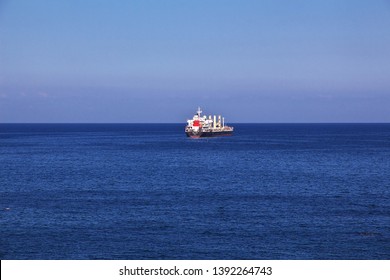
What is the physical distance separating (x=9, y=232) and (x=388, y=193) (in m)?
42.6

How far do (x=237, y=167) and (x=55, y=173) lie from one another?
29.9 metres

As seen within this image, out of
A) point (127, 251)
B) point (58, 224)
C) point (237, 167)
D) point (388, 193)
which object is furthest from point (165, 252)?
point (237, 167)

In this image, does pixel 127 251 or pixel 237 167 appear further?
pixel 237 167

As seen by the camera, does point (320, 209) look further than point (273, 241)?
Yes

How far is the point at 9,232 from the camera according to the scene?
4681cm

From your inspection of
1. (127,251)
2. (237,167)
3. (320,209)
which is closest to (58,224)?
(127,251)

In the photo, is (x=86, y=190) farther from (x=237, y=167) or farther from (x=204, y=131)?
(x=204, y=131)

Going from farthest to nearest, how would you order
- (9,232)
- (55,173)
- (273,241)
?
(55,173)
(9,232)
(273,241)

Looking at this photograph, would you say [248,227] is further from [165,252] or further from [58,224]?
[58,224]

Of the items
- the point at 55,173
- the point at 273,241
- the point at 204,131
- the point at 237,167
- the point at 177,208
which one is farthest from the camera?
the point at 204,131

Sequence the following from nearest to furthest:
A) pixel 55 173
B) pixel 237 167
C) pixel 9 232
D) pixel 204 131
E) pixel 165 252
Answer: pixel 165 252 < pixel 9 232 < pixel 55 173 < pixel 237 167 < pixel 204 131

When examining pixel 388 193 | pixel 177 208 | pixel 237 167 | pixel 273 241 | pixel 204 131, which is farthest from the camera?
pixel 204 131

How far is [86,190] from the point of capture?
69.5 meters

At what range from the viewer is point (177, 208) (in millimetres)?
56062
